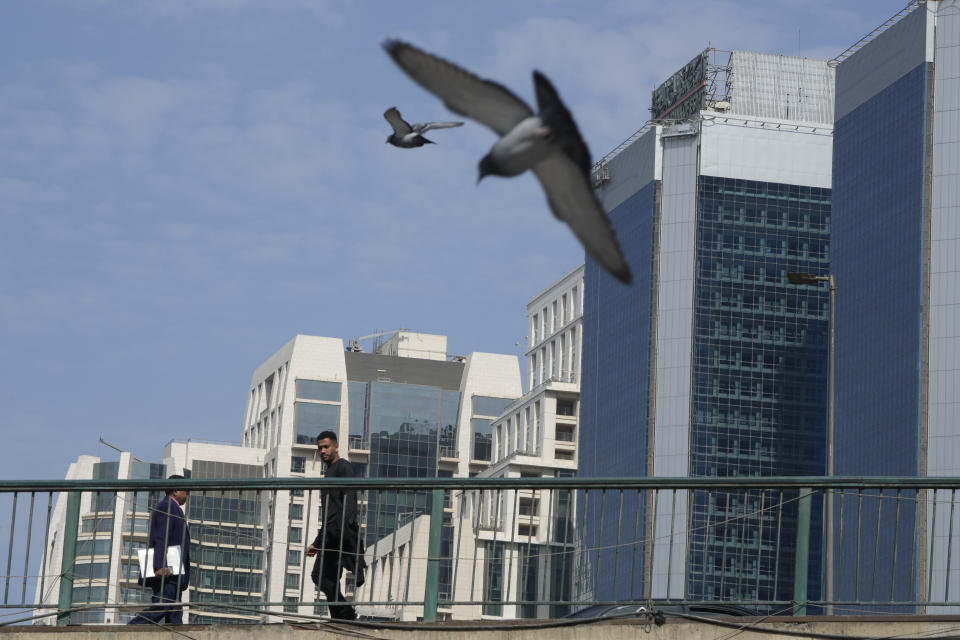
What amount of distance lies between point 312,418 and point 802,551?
184368mm

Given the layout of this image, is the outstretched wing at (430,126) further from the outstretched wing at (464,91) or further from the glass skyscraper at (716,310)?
the glass skyscraper at (716,310)

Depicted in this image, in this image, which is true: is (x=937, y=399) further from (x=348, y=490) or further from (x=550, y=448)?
(x=348, y=490)

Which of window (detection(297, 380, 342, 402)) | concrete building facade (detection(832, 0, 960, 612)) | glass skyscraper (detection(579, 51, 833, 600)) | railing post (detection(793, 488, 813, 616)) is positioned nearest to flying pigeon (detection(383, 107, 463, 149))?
railing post (detection(793, 488, 813, 616))

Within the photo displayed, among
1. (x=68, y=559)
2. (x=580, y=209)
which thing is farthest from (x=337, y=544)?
(x=580, y=209)

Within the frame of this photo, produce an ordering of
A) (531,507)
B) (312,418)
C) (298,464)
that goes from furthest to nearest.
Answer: (312,418)
(298,464)
(531,507)

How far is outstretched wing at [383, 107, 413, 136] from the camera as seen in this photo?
280 inches

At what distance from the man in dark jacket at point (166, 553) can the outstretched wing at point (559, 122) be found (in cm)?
941

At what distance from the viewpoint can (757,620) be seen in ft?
46.0

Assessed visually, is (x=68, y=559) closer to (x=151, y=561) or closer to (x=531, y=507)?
(x=151, y=561)

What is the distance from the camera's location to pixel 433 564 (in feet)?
47.7

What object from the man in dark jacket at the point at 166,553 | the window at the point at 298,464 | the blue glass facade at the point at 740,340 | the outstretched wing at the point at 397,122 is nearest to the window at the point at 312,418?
the window at the point at 298,464

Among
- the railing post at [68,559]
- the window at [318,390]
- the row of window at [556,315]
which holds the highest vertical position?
the row of window at [556,315]

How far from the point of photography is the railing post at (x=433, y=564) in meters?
14.2

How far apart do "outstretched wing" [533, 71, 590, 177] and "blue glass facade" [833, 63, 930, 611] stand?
4199 inches
